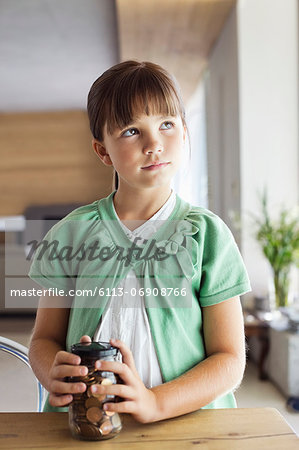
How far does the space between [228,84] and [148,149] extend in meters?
3.85

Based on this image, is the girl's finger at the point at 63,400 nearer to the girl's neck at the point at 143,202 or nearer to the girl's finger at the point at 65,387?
the girl's finger at the point at 65,387

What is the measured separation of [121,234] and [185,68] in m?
5.19

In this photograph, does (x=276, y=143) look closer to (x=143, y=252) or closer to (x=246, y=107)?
→ (x=246, y=107)

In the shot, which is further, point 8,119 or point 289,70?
point 8,119

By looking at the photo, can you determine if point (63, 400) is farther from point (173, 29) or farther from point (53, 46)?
point (53, 46)

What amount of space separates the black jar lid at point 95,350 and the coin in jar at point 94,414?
64mm

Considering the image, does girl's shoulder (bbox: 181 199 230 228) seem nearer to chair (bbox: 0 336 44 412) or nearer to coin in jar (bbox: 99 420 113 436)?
coin in jar (bbox: 99 420 113 436)

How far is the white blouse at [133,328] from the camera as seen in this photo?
2.54 ft

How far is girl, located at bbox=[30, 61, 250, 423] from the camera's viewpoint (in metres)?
0.76

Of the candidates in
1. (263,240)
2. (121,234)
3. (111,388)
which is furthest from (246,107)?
(111,388)

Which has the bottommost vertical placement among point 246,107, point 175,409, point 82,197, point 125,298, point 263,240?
point 82,197

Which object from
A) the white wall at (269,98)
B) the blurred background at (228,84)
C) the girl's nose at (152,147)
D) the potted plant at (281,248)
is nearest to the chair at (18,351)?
the girl's nose at (152,147)

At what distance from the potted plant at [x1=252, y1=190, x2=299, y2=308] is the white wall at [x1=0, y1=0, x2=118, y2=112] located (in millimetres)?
2517

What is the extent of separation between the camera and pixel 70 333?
82 centimetres
